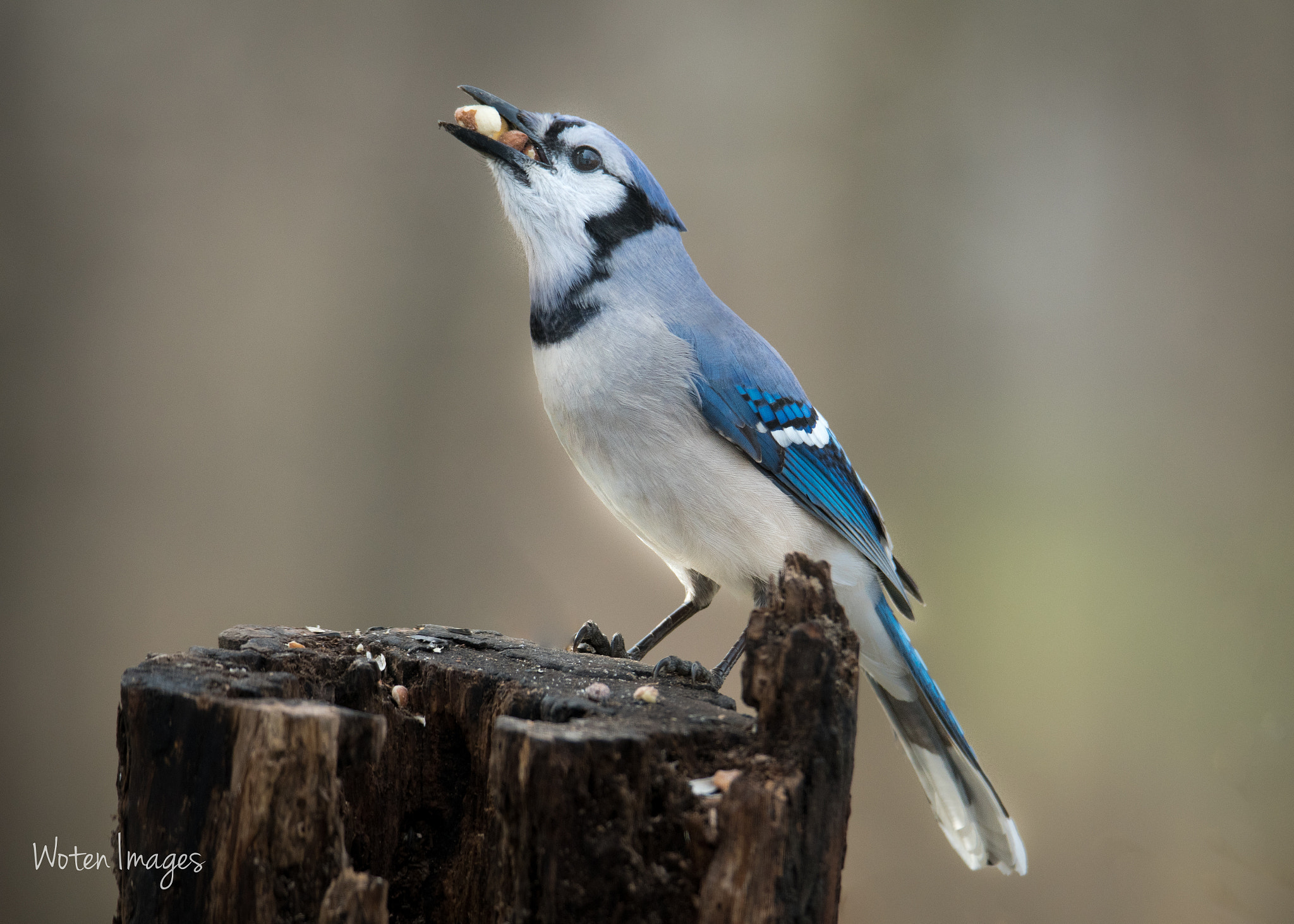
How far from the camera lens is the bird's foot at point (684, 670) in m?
1.72

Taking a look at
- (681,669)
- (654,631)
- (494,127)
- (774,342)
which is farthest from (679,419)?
(774,342)

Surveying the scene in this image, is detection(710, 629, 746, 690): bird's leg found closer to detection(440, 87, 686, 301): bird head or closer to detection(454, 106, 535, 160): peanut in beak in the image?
detection(440, 87, 686, 301): bird head

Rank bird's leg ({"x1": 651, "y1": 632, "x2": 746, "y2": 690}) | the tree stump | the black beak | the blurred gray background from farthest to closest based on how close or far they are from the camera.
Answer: the blurred gray background, the black beak, bird's leg ({"x1": 651, "y1": 632, "x2": 746, "y2": 690}), the tree stump

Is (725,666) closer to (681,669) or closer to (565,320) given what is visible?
(681,669)

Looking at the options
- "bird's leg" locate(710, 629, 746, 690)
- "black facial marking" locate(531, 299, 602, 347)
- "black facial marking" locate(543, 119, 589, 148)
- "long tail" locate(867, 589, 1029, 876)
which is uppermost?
"black facial marking" locate(543, 119, 589, 148)

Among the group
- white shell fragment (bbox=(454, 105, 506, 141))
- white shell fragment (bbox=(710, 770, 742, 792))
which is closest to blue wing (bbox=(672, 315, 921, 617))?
white shell fragment (bbox=(454, 105, 506, 141))

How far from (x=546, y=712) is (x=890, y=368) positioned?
2.44 metres

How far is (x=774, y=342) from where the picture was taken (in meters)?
3.50

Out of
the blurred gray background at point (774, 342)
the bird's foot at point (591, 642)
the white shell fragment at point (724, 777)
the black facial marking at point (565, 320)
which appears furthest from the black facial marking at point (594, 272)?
the blurred gray background at point (774, 342)

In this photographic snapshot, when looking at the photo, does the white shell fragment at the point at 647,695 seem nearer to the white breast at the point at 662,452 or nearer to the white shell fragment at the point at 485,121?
the white breast at the point at 662,452

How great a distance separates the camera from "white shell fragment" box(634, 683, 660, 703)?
142 centimetres

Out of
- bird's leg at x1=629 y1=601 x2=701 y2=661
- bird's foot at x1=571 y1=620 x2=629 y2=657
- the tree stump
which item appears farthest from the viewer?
bird's leg at x1=629 y1=601 x2=701 y2=661

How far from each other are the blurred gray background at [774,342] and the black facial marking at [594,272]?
4.71 feet

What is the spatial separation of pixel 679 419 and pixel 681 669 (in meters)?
0.46
